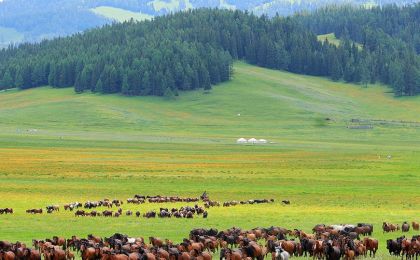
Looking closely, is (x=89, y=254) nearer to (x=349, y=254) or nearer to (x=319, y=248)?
(x=319, y=248)

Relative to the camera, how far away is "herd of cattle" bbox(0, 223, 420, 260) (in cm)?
3331

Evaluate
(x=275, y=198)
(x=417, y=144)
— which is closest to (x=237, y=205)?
(x=275, y=198)

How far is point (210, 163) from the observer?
96.1 m

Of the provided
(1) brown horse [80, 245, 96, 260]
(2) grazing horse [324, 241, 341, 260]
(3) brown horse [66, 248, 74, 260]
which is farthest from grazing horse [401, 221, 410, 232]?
(3) brown horse [66, 248, 74, 260]

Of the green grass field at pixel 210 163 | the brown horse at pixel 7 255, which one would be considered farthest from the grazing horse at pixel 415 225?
the brown horse at pixel 7 255

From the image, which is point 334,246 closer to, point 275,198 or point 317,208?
point 317,208

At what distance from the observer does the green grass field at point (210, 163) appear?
4997 cm

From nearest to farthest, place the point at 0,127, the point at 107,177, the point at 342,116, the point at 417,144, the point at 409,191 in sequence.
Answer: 1. the point at 409,191
2. the point at 107,177
3. the point at 417,144
4. the point at 0,127
5. the point at 342,116

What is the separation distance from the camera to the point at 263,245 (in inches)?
1524

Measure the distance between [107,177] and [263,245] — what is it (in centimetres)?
4109

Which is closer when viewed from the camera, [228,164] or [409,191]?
[409,191]

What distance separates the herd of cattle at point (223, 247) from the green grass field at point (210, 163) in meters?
4.51

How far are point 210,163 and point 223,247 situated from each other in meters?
58.2

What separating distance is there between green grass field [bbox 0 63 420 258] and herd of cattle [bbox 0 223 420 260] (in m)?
4.51
